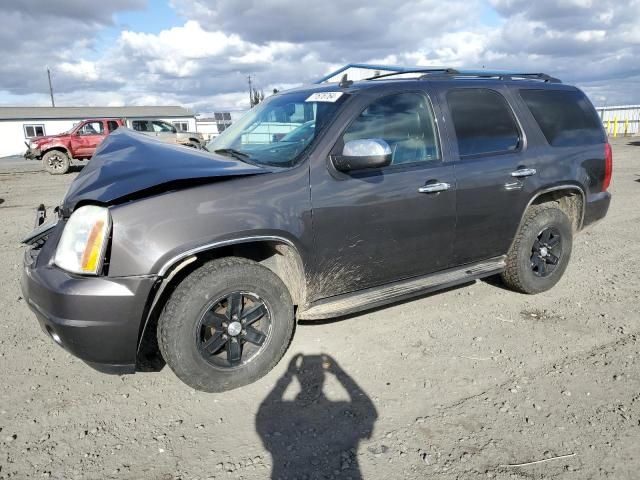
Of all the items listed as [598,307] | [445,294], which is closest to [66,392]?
[445,294]

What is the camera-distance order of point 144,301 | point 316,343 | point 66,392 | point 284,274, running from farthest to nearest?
point 316,343, point 284,274, point 66,392, point 144,301

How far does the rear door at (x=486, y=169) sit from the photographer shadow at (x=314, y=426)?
60.6 inches

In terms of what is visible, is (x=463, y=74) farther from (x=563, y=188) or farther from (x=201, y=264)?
(x=201, y=264)

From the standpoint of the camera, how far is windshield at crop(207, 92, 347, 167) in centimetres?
334

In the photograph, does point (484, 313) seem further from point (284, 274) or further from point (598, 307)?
point (284, 274)

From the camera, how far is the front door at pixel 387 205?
10.4ft

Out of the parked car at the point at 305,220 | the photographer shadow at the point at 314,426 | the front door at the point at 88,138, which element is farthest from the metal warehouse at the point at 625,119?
the photographer shadow at the point at 314,426

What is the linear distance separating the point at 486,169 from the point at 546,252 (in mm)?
1211

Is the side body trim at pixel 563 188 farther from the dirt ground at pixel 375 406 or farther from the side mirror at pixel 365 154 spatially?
the side mirror at pixel 365 154

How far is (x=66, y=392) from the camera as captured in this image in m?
3.07

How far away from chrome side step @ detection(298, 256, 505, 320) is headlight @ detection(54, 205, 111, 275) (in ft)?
4.53

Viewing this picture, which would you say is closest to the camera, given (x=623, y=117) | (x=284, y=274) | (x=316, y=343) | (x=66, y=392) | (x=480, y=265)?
(x=66, y=392)

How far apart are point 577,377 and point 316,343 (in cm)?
179

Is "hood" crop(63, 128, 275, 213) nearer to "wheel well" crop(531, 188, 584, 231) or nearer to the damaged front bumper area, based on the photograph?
the damaged front bumper area
